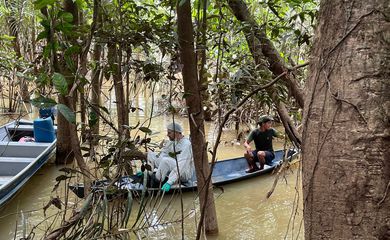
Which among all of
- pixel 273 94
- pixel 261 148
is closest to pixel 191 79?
pixel 273 94

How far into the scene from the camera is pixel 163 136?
31.9ft

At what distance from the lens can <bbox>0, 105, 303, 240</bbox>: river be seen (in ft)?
15.4

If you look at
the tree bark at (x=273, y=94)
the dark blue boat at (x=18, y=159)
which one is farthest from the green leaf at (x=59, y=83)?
the dark blue boat at (x=18, y=159)

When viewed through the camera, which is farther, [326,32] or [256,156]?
[256,156]

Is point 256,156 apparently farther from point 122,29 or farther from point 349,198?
point 349,198

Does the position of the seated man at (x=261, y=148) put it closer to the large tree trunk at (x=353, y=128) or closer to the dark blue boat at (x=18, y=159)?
the dark blue boat at (x=18, y=159)

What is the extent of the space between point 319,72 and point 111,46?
6.47 feet

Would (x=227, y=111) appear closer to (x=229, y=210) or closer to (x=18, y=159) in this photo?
(x=229, y=210)

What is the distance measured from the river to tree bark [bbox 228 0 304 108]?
193 cm

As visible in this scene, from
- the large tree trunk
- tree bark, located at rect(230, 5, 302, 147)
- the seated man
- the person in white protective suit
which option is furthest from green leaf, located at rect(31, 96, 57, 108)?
the seated man

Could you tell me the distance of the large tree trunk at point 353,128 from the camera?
912 millimetres

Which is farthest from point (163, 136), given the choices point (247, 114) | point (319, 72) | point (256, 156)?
point (319, 72)

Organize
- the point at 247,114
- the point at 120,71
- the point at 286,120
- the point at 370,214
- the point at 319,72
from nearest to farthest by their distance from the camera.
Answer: the point at 370,214 → the point at 319,72 → the point at 286,120 → the point at 120,71 → the point at 247,114

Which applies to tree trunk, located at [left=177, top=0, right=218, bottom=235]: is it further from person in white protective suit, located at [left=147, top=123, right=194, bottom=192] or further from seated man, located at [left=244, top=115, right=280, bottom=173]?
seated man, located at [left=244, top=115, right=280, bottom=173]
